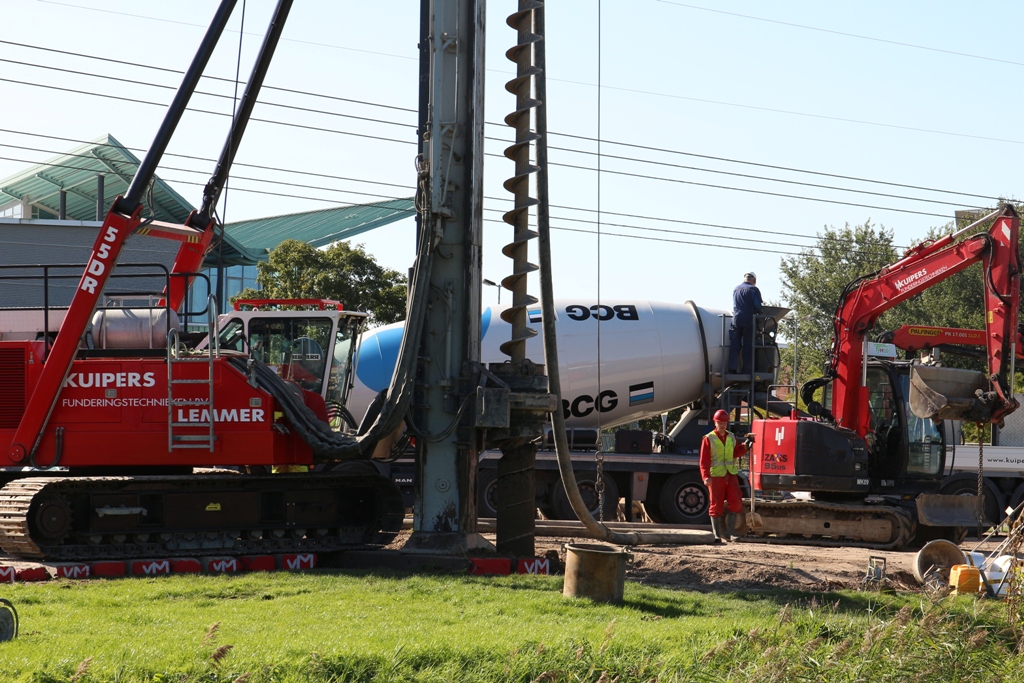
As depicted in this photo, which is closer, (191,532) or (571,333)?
(191,532)

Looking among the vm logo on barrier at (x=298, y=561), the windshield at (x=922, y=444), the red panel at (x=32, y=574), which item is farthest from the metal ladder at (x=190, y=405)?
the windshield at (x=922, y=444)

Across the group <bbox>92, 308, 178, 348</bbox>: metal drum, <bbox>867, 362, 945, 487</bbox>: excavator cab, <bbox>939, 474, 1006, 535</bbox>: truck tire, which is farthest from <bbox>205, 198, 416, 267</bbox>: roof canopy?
<bbox>92, 308, 178, 348</bbox>: metal drum

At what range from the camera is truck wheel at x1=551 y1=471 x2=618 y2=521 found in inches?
731

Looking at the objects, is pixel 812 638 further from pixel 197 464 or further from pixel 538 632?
pixel 197 464

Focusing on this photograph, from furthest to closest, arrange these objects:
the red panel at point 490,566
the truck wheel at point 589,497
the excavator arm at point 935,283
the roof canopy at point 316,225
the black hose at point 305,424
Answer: the roof canopy at point 316,225 → the truck wheel at point 589,497 → the excavator arm at point 935,283 → the black hose at point 305,424 → the red panel at point 490,566

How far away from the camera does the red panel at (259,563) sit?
11953mm

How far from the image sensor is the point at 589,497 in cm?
1894

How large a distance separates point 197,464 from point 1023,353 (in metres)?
11.8

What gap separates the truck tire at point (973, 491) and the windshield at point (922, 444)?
65cm

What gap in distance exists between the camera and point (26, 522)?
1151 cm

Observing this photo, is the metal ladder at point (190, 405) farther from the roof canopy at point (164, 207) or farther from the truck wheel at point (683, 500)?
the roof canopy at point (164, 207)

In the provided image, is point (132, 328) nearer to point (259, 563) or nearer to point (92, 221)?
point (259, 563)

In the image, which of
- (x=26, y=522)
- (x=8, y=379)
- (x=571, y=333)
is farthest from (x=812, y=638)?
(x=571, y=333)

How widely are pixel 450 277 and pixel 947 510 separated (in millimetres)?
8800
